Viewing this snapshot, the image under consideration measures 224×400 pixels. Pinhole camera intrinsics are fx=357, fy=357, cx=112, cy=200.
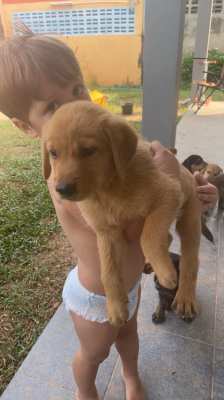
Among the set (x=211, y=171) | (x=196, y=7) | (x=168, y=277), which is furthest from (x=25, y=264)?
(x=196, y=7)

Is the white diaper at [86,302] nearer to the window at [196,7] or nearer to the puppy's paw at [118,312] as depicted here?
the puppy's paw at [118,312]

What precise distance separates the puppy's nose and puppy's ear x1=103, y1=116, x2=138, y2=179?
0.14 meters

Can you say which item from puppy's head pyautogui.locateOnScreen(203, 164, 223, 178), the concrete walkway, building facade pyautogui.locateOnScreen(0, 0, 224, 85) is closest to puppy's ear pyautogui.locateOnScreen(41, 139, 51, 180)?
the concrete walkway

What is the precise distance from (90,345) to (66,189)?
79cm

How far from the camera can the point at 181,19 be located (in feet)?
8.51

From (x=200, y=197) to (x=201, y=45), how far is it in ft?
27.7

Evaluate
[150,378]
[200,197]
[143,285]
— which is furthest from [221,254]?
[200,197]

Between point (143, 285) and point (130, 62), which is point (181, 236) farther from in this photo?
point (130, 62)

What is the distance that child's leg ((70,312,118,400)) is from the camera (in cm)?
135

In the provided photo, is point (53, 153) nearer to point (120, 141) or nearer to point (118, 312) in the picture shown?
point (120, 141)

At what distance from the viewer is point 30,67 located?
114cm

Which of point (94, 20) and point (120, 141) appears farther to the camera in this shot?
point (94, 20)

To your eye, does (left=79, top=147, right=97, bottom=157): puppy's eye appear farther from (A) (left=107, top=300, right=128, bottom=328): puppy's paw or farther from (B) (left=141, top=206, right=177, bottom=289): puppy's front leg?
(A) (left=107, top=300, right=128, bottom=328): puppy's paw

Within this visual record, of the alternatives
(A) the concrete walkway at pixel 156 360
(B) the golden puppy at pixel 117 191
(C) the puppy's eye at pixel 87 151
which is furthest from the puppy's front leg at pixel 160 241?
(A) the concrete walkway at pixel 156 360
